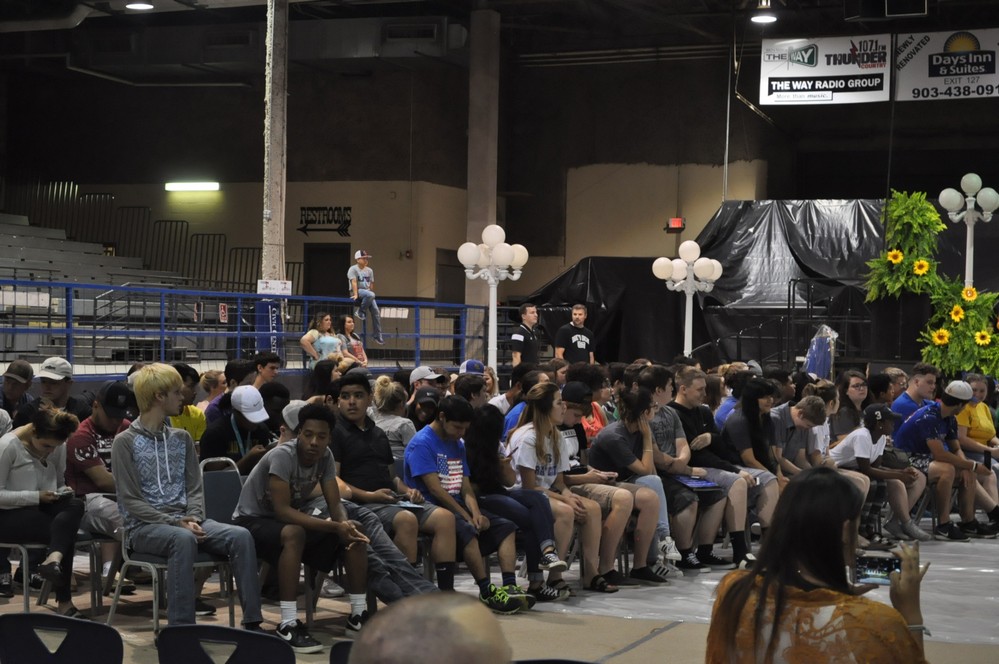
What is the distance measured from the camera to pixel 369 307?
17.3 metres

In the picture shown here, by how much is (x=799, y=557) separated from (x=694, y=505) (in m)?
5.64

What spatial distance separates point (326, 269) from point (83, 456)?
1831 centimetres

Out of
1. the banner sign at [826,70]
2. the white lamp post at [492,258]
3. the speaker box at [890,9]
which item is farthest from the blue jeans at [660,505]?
the banner sign at [826,70]

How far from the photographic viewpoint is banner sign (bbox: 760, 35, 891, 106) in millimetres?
18641

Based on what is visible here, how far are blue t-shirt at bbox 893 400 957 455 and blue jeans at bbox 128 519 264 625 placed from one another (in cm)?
640

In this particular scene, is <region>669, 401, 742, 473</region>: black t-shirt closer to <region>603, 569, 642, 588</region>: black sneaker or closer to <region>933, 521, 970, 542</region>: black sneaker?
<region>603, 569, 642, 588</region>: black sneaker

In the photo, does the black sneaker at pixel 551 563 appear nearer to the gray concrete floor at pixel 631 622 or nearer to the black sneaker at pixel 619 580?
the gray concrete floor at pixel 631 622

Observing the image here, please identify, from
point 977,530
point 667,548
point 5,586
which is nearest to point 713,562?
point 667,548

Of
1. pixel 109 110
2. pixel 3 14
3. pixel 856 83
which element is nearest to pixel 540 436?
pixel 856 83

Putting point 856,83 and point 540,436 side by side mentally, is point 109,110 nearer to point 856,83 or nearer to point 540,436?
point 856,83

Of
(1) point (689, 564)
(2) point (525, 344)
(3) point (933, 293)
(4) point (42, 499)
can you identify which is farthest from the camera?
(2) point (525, 344)

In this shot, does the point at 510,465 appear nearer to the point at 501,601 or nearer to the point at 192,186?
the point at 501,601

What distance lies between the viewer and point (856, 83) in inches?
741

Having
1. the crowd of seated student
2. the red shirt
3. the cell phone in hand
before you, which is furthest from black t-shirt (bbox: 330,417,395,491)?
the cell phone in hand
